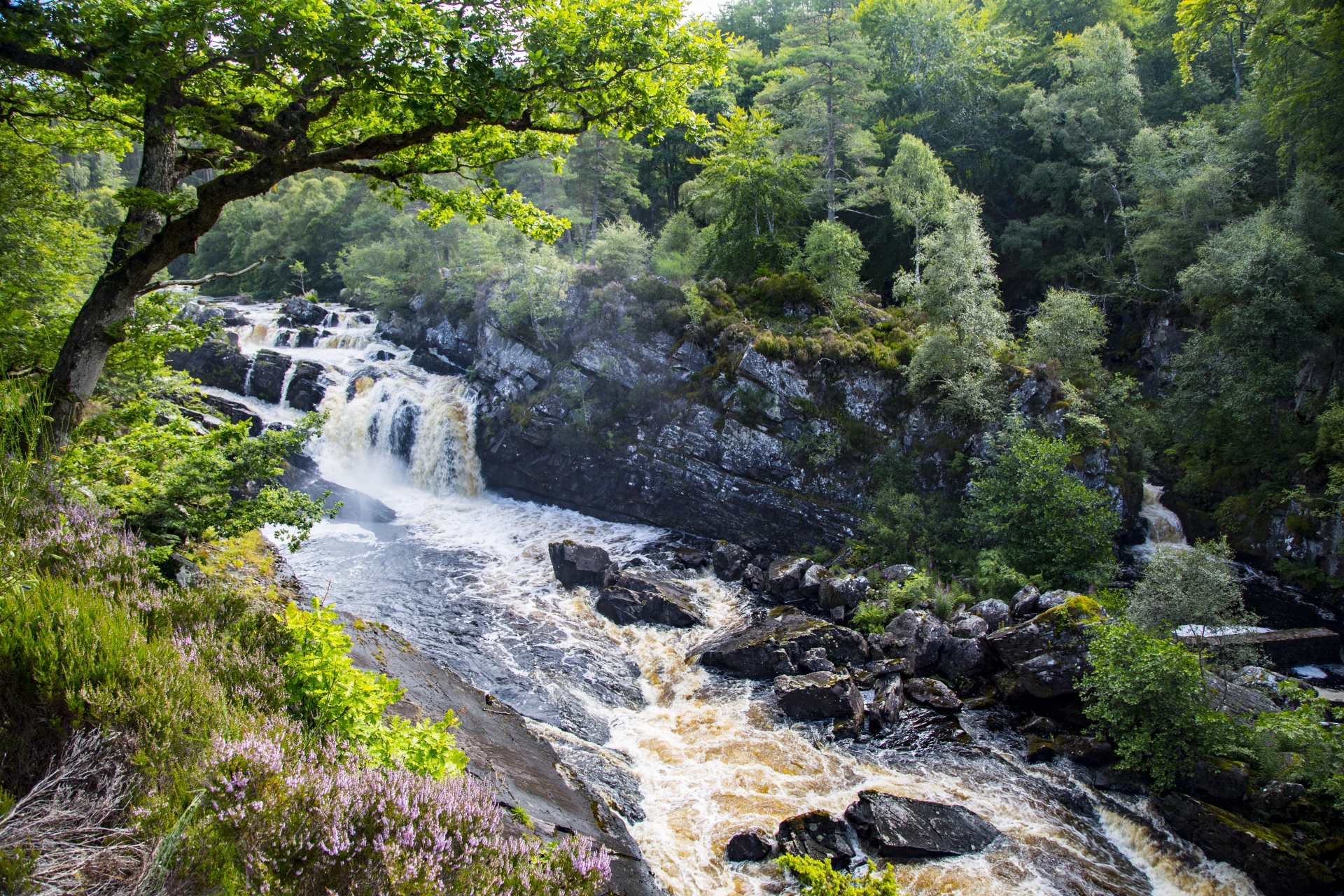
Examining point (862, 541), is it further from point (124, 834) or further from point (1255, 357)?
point (124, 834)

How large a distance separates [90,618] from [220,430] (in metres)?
4.02

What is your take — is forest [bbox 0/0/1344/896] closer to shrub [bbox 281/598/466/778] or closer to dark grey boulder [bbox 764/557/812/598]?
shrub [bbox 281/598/466/778]

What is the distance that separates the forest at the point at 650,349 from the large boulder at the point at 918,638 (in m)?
0.35

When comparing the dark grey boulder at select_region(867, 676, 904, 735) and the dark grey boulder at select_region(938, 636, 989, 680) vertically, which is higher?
the dark grey boulder at select_region(938, 636, 989, 680)

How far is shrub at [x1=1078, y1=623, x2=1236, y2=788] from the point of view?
9.82 metres

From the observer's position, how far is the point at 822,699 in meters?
12.3

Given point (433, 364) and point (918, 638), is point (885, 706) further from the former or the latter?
point (433, 364)

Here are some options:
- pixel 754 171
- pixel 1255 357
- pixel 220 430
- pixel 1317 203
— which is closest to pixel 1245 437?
pixel 1255 357

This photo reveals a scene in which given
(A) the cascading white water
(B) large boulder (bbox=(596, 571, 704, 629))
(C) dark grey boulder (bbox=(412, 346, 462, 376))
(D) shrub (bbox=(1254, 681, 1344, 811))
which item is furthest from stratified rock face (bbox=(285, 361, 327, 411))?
(D) shrub (bbox=(1254, 681, 1344, 811))

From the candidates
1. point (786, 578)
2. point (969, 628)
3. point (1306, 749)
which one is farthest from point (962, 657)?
point (786, 578)

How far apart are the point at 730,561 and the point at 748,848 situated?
37.9 feet

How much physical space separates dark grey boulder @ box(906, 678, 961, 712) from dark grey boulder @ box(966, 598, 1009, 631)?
7.19 feet

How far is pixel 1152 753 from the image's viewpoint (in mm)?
10078

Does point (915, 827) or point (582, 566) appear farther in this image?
point (582, 566)
